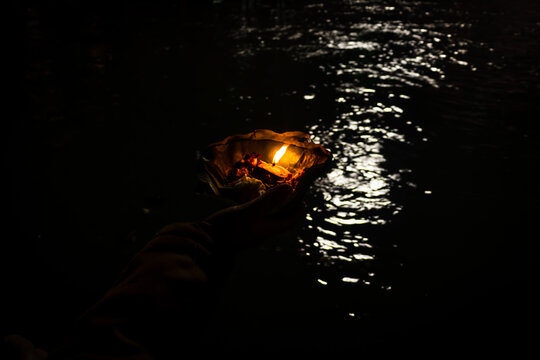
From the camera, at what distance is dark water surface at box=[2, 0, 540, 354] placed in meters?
3.01

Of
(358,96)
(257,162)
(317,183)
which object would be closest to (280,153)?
(257,162)

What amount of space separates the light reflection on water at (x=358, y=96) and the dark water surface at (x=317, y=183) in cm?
4

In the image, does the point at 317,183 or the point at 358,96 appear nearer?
the point at 317,183

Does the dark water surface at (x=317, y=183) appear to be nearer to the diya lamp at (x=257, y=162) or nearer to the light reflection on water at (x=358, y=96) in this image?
the light reflection on water at (x=358, y=96)

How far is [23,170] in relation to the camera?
470cm

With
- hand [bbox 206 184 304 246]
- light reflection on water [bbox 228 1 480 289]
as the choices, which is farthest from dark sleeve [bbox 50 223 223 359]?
light reflection on water [bbox 228 1 480 289]

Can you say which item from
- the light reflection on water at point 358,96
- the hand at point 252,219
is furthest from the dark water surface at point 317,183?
the hand at point 252,219

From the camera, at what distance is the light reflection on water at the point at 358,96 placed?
A: 374 centimetres

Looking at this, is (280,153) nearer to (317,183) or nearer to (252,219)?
(252,219)

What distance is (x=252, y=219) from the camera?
1408 mm

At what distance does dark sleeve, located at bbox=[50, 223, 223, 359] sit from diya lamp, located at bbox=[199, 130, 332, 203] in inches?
19.3

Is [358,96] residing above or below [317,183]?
above

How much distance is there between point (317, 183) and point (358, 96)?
3277mm

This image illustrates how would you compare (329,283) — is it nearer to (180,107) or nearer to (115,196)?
(115,196)
